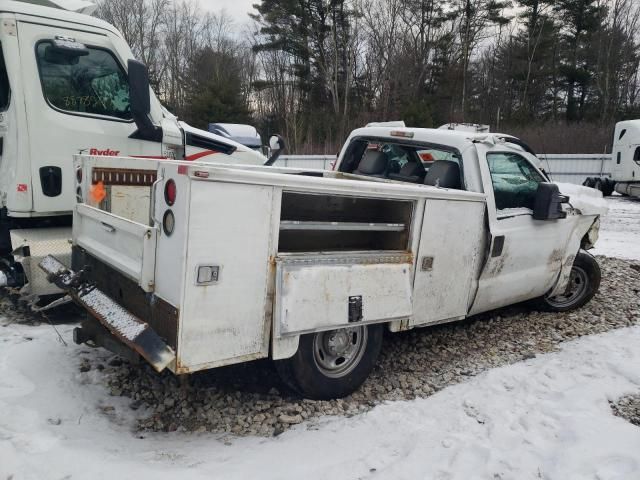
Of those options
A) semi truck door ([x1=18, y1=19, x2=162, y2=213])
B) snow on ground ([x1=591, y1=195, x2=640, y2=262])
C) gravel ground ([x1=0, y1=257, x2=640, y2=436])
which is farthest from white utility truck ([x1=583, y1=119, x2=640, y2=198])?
semi truck door ([x1=18, y1=19, x2=162, y2=213])

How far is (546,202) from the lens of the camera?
469 centimetres

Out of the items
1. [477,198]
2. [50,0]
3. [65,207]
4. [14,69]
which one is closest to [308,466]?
[477,198]

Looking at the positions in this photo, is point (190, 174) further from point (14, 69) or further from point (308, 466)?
point (14, 69)

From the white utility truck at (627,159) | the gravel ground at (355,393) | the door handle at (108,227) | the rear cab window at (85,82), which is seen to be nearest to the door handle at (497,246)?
the gravel ground at (355,393)

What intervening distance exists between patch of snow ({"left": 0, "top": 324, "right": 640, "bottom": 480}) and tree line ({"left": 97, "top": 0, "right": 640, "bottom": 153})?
99.6ft

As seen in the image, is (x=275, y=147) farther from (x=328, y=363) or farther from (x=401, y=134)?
(x=328, y=363)

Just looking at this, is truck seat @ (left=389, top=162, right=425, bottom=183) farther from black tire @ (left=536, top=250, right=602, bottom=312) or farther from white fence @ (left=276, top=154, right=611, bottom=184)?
white fence @ (left=276, top=154, right=611, bottom=184)

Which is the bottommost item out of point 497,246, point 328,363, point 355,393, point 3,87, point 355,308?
point 355,393

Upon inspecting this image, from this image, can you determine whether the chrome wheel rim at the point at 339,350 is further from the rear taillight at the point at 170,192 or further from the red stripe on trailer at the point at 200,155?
the red stripe on trailer at the point at 200,155

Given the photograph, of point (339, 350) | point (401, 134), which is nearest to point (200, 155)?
point (401, 134)

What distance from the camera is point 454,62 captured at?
123 ft

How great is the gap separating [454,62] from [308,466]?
127 ft

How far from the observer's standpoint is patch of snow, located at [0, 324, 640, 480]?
2824 mm

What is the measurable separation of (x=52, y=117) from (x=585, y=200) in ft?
17.9
